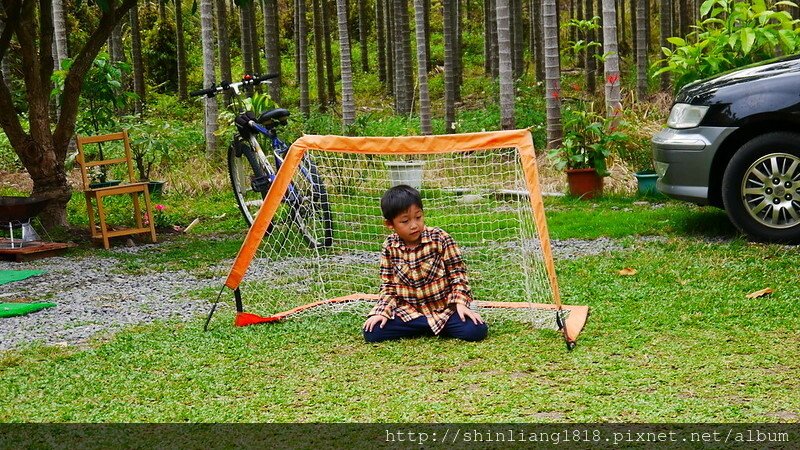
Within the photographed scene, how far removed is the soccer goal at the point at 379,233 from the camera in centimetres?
521

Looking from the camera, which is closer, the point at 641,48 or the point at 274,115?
the point at 274,115

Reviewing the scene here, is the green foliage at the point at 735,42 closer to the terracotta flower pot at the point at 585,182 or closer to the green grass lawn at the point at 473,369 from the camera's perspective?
the terracotta flower pot at the point at 585,182

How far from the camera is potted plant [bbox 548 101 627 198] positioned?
9.88m

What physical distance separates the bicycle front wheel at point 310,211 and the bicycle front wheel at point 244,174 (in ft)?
5.53

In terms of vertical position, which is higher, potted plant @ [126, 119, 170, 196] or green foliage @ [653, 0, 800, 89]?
green foliage @ [653, 0, 800, 89]

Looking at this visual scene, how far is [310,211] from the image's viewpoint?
679 centimetres

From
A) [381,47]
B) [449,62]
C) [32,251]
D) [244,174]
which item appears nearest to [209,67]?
[449,62]

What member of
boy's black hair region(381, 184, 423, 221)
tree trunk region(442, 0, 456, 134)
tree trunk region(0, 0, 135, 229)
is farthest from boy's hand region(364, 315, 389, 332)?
tree trunk region(442, 0, 456, 134)

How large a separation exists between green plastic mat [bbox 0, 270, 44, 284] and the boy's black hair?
374 centimetres

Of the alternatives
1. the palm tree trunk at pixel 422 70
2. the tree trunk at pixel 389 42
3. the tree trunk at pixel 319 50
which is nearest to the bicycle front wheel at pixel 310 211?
the palm tree trunk at pixel 422 70

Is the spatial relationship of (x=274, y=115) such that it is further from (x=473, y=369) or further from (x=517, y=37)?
(x=517, y=37)

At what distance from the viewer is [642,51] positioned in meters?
A: 15.1

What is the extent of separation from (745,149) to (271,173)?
Result: 3791 millimetres

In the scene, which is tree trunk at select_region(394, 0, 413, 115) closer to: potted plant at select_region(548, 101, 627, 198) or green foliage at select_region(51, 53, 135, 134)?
green foliage at select_region(51, 53, 135, 134)
